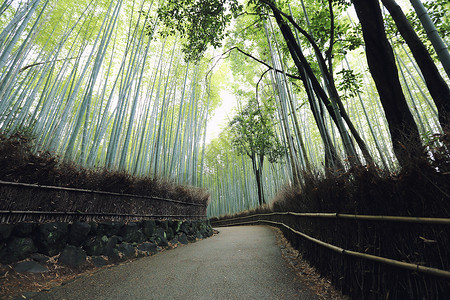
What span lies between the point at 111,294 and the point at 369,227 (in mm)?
2353

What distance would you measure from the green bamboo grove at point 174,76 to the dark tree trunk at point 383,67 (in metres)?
0.12

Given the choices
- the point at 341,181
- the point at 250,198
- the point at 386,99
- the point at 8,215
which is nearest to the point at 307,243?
the point at 341,181

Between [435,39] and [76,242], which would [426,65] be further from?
[76,242]

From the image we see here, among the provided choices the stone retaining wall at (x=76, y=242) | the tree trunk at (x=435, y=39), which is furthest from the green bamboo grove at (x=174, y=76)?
the stone retaining wall at (x=76, y=242)

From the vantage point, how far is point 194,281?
208 centimetres

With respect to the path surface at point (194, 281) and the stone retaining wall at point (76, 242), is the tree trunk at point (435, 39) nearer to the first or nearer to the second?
the path surface at point (194, 281)

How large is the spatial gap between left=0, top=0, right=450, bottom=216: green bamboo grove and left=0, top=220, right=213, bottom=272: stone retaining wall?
1.05 m

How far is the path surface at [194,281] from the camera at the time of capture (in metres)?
1.76

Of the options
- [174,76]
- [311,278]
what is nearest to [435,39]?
[311,278]

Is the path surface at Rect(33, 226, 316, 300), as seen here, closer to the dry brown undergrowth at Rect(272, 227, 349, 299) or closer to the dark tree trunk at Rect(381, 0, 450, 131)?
the dry brown undergrowth at Rect(272, 227, 349, 299)

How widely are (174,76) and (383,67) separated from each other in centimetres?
635

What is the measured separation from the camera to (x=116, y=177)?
3250 millimetres

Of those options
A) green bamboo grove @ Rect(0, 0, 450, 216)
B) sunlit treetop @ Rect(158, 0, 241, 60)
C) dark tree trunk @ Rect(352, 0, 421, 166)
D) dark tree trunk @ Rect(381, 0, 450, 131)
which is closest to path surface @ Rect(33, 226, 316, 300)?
green bamboo grove @ Rect(0, 0, 450, 216)

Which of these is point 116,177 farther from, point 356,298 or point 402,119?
point 402,119
